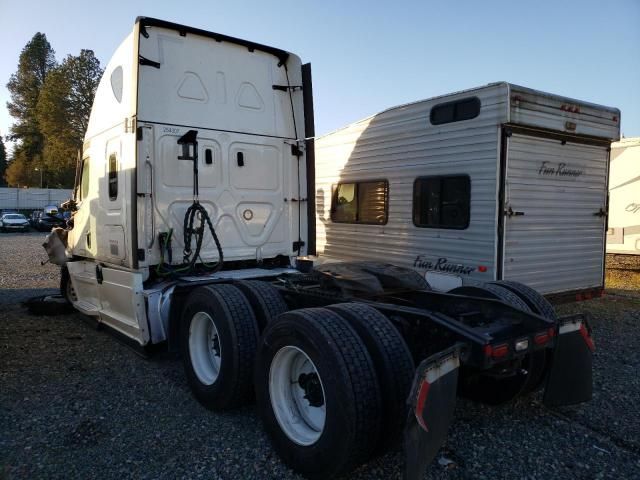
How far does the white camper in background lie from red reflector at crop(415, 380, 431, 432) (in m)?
9.67

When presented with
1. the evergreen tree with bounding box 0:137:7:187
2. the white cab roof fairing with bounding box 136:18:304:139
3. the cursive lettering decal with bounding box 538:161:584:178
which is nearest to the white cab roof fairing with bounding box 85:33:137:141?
the white cab roof fairing with bounding box 136:18:304:139

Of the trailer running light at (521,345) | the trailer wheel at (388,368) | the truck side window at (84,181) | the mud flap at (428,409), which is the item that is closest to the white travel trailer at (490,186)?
the trailer running light at (521,345)

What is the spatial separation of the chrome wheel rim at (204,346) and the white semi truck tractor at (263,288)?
1 cm

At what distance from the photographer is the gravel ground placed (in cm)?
305

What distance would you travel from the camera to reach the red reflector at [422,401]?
7.77 ft

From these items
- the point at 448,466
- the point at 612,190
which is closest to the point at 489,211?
the point at 448,466

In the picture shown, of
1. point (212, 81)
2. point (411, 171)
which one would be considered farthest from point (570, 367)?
point (212, 81)

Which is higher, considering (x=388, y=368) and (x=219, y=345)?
(x=388, y=368)

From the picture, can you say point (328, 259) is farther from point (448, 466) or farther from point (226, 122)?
point (448, 466)

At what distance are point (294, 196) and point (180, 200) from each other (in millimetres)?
1448

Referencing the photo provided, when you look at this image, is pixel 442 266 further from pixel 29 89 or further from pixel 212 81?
pixel 29 89

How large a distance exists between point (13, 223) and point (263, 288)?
32.7 metres

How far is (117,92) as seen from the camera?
17.1 ft

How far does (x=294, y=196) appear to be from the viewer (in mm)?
5938
